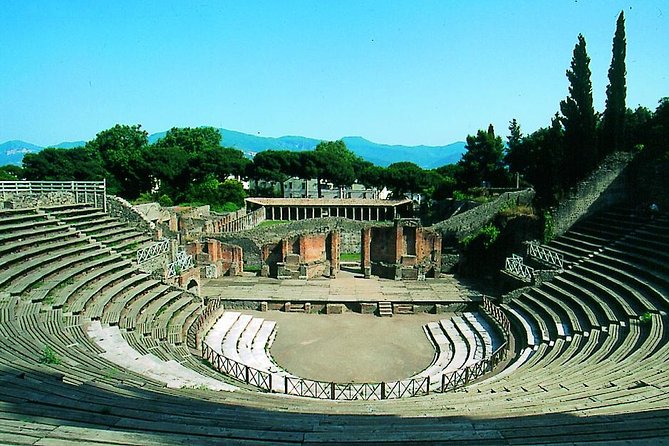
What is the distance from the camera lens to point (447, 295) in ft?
77.6

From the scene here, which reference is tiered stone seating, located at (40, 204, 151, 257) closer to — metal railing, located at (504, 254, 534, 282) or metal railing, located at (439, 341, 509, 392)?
metal railing, located at (439, 341, 509, 392)

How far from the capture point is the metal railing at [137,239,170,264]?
20131 mm

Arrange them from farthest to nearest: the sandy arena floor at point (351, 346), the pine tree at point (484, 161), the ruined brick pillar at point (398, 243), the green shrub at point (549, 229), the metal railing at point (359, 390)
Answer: the pine tree at point (484, 161) → the ruined brick pillar at point (398, 243) → the green shrub at point (549, 229) → the sandy arena floor at point (351, 346) → the metal railing at point (359, 390)

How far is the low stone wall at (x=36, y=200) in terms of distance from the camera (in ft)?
62.4

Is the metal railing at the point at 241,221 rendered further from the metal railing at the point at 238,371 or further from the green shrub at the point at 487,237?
the metal railing at the point at 238,371

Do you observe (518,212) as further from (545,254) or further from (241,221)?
(241,221)

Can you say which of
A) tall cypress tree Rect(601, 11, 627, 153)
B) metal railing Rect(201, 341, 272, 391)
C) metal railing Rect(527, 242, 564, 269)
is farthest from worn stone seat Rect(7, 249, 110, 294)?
tall cypress tree Rect(601, 11, 627, 153)

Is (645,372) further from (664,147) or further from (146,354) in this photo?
(664,147)

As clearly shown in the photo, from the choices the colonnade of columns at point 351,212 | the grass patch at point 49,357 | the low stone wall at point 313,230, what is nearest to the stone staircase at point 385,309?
the low stone wall at point 313,230

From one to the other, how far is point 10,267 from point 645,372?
55.4 ft

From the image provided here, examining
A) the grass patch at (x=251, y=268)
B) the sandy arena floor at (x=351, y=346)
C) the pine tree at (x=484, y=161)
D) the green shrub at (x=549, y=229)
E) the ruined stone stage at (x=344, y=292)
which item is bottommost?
the sandy arena floor at (x=351, y=346)

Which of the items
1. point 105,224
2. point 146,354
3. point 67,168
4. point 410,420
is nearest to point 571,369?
point 410,420

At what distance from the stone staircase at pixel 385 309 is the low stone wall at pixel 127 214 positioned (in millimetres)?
11328

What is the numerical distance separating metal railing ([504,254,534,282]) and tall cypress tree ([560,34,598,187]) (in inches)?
499
